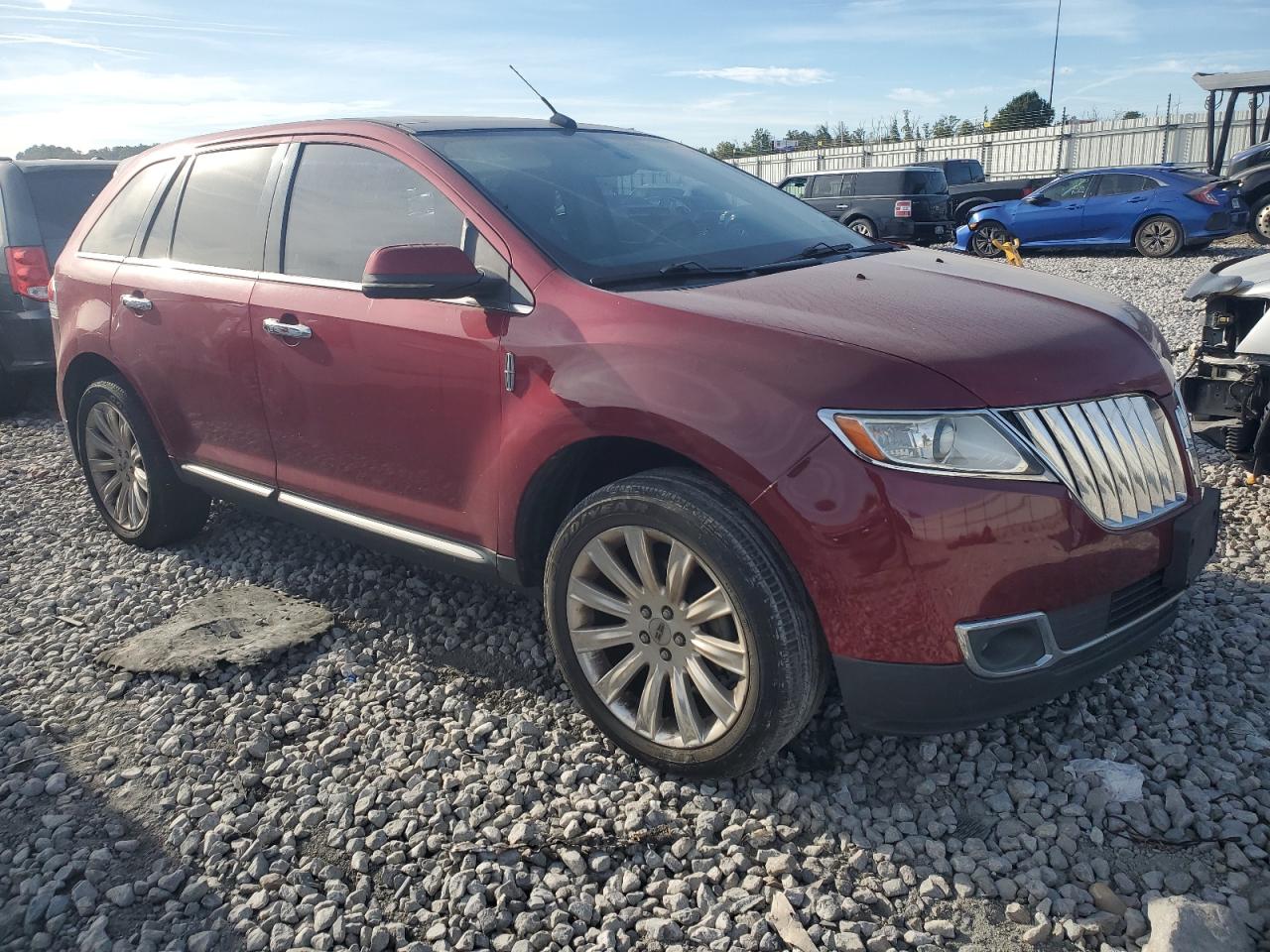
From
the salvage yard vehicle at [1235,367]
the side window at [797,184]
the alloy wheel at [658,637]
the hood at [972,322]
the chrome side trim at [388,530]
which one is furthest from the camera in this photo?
the side window at [797,184]

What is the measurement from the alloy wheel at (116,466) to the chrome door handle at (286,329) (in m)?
1.32

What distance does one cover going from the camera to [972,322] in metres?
2.66

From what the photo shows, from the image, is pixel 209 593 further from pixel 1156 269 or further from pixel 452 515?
pixel 1156 269

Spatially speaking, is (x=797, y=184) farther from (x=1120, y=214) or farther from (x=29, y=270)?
(x=29, y=270)

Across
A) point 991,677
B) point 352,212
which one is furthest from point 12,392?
point 991,677

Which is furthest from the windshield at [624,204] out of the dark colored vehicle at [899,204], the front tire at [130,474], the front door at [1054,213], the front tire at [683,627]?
the dark colored vehicle at [899,204]

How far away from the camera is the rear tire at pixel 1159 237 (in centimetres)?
1554

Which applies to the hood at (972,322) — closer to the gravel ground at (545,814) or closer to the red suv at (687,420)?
the red suv at (687,420)

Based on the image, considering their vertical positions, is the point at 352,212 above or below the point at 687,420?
above

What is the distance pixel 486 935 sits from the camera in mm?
2320

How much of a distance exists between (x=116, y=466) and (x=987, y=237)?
52.2ft

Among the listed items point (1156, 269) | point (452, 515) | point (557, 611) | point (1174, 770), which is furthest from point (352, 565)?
point (1156, 269)

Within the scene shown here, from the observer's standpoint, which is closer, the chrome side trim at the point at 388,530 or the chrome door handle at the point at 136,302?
the chrome side trim at the point at 388,530

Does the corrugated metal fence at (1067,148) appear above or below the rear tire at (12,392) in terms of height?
above
